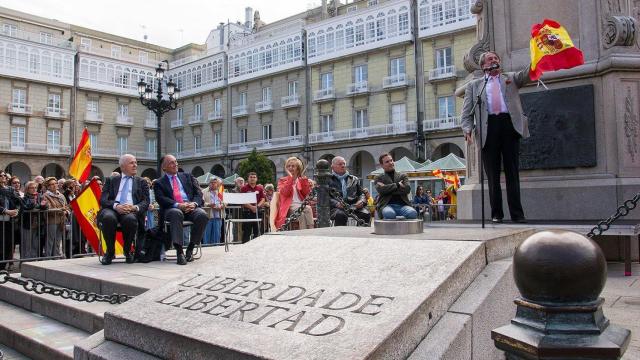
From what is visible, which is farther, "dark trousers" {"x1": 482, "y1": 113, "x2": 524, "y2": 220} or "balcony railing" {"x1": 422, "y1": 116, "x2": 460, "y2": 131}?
"balcony railing" {"x1": 422, "y1": 116, "x2": 460, "y2": 131}

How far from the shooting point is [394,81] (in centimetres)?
3503

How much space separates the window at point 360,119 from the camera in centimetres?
3700

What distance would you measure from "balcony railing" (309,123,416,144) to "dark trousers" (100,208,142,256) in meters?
28.2

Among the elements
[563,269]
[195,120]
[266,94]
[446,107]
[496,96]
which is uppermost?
[266,94]

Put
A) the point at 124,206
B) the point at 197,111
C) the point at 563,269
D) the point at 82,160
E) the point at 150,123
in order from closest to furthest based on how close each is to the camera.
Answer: the point at 563,269, the point at 124,206, the point at 82,160, the point at 197,111, the point at 150,123

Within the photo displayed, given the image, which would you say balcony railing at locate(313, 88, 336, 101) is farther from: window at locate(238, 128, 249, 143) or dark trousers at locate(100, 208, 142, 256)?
dark trousers at locate(100, 208, 142, 256)

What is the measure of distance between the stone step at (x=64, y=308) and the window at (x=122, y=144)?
46.0 metres

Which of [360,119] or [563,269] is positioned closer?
[563,269]

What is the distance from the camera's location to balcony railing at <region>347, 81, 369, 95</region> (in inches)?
1432

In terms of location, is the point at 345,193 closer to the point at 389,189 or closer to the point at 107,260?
the point at 389,189

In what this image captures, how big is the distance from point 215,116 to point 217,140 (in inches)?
89.4

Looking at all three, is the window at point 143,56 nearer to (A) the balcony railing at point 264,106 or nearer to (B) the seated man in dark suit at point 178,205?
(A) the balcony railing at point 264,106

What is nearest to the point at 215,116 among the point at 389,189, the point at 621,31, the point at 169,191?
the point at 169,191

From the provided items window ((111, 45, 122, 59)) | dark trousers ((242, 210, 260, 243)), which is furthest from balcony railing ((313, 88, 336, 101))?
window ((111, 45, 122, 59))
